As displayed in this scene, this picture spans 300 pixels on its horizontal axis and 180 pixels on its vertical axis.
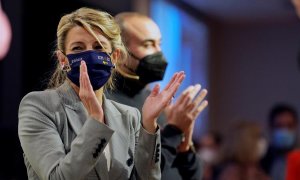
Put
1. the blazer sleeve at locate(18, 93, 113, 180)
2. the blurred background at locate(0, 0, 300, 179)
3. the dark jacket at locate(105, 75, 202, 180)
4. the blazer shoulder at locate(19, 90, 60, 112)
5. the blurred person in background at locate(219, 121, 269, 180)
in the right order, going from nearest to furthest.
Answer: the blazer sleeve at locate(18, 93, 113, 180), the blazer shoulder at locate(19, 90, 60, 112), the dark jacket at locate(105, 75, 202, 180), the blurred person in background at locate(219, 121, 269, 180), the blurred background at locate(0, 0, 300, 179)

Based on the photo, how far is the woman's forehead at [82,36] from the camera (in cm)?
167

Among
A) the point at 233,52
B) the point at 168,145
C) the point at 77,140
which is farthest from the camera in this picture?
the point at 233,52

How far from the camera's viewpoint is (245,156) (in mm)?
4789

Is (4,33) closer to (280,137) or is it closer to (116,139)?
(280,137)

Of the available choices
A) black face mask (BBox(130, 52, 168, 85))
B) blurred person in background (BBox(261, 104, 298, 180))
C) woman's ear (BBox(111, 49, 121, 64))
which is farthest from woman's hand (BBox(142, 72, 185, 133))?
blurred person in background (BBox(261, 104, 298, 180))

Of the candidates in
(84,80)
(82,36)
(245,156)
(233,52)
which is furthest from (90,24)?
(233,52)

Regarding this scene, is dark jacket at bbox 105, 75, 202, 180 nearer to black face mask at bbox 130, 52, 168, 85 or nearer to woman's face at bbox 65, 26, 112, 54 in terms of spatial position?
black face mask at bbox 130, 52, 168, 85

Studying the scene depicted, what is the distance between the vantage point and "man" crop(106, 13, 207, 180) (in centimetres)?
233

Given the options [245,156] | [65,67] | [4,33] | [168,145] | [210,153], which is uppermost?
[65,67]

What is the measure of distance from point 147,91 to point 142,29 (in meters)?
0.22

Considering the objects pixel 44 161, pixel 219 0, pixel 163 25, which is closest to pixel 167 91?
pixel 44 161

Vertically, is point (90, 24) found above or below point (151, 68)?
above

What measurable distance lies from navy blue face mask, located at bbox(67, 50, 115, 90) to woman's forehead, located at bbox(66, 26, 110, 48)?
0.04 m

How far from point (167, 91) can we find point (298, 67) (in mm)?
8371
